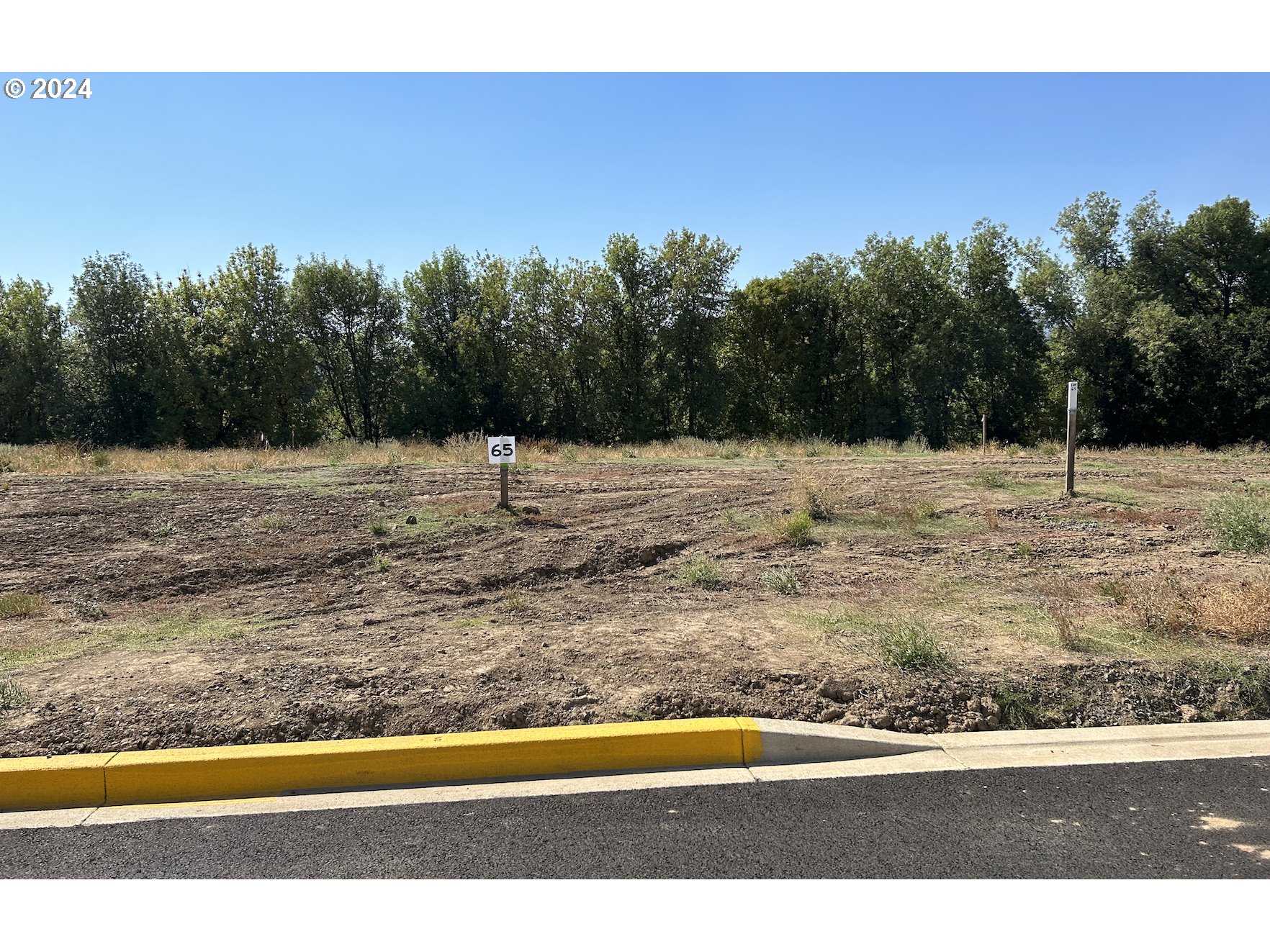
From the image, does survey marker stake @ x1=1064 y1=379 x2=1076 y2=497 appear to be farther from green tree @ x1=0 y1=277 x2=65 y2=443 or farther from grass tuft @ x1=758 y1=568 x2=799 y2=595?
green tree @ x1=0 y1=277 x2=65 y2=443

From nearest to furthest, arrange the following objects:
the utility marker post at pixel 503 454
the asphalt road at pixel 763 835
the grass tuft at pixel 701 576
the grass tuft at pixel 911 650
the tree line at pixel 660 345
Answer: the asphalt road at pixel 763 835, the grass tuft at pixel 911 650, the grass tuft at pixel 701 576, the utility marker post at pixel 503 454, the tree line at pixel 660 345

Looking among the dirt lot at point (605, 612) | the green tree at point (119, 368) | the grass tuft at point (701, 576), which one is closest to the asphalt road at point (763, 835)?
the dirt lot at point (605, 612)

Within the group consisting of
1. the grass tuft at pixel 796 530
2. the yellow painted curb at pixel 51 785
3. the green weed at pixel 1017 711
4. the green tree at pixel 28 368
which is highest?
the green tree at pixel 28 368

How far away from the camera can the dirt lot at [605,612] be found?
15.5 feet

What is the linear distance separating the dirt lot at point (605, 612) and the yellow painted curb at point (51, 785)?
237 millimetres

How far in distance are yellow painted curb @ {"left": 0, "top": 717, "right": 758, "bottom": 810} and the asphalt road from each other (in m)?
0.32

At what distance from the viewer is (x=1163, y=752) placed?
426 cm

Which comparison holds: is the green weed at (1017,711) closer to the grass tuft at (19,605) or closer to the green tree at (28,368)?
the grass tuft at (19,605)

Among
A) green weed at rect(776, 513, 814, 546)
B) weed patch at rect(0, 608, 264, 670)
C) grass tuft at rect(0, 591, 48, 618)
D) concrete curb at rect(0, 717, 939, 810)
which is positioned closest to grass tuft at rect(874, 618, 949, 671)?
concrete curb at rect(0, 717, 939, 810)

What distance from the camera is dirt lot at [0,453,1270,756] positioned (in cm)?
472

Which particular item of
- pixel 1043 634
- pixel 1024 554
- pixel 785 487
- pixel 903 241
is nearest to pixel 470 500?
pixel 785 487

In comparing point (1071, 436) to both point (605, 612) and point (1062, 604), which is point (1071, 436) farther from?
point (605, 612)

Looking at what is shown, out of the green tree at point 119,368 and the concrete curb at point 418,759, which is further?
the green tree at point 119,368

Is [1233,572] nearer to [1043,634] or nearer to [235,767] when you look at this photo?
[1043,634]
